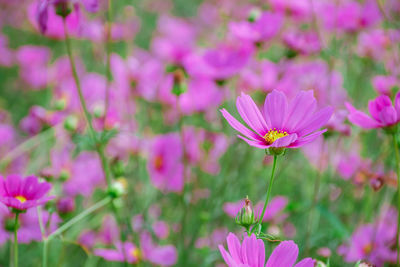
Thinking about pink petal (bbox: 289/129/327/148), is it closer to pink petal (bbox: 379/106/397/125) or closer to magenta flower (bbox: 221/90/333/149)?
magenta flower (bbox: 221/90/333/149)

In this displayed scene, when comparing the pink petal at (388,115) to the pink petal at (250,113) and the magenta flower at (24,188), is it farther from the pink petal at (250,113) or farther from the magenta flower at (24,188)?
the magenta flower at (24,188)

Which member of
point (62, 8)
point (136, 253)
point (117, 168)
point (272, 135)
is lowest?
point (136, 253)

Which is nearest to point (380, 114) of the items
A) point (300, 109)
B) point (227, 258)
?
point (300, 109)

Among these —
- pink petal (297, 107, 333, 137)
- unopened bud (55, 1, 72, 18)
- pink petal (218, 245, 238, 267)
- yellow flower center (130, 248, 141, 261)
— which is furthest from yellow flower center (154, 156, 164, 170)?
pink petal (218, 245, 238, 267)

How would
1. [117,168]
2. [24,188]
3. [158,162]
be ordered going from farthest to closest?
[158,162] < [117,168] < [24,188]

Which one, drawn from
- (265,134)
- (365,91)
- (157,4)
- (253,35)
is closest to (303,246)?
(265,134)

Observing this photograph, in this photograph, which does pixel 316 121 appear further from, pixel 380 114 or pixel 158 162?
pixel 158 162

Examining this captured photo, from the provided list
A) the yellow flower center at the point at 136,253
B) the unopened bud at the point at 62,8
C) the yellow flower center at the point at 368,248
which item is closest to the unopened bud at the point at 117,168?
the yellow flower center at the point at 136,253
